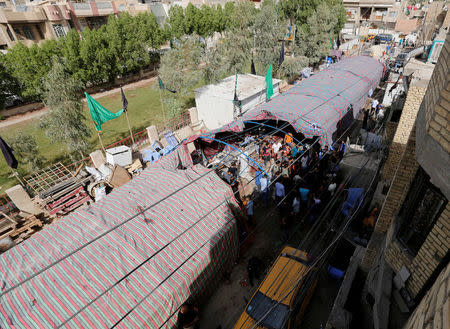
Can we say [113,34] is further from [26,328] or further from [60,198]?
[26,328]

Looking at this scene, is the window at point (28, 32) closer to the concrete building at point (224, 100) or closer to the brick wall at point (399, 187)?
the concrete building at point (224, 100)

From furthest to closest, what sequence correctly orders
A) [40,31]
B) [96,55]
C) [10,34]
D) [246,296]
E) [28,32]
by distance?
[40,31] → [28,32] → [10,34] → [96,55] → [246,296]

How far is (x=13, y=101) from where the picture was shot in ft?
72.1

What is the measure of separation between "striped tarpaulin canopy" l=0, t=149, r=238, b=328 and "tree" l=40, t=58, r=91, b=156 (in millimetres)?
6704

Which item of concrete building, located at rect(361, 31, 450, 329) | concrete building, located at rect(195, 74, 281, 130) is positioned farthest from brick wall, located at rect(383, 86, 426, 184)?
concrete building, located at rect(195, 74, 281, 130)

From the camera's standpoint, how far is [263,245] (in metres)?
9.09

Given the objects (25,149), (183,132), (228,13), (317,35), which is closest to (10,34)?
(25,149)

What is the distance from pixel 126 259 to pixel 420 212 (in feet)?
18.1

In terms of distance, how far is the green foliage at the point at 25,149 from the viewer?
10852 mm

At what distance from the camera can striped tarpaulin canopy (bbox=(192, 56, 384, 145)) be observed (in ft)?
36.6

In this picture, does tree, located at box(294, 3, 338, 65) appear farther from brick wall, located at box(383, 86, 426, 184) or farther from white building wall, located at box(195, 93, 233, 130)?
brick wall, located at box(383, 86, 426, 184)

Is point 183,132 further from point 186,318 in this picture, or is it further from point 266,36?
point 266,36

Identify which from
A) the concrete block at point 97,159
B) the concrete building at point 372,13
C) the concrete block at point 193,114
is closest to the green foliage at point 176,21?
the concrete block at point 193,114

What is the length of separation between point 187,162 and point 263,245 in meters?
4.15
